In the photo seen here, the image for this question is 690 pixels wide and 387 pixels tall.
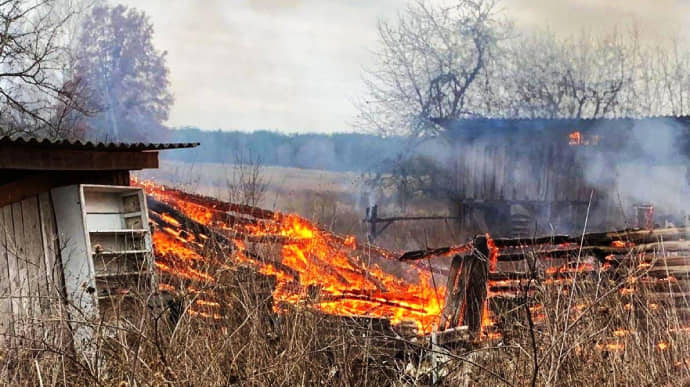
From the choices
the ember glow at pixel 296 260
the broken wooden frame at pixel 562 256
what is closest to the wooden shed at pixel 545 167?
the ember glow at pixel 296 260

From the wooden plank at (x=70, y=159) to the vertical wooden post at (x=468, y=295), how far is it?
14.5 ft

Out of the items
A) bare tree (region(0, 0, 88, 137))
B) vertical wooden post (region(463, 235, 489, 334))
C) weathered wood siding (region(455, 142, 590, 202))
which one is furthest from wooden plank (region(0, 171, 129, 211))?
weathered wood siding (region(455, 142, 590, 202))

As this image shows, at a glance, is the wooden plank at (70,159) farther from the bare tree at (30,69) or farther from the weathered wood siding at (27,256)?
the bare tree at (30,69)

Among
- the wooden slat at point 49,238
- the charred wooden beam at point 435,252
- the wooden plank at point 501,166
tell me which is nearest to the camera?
the wooden slat at point 49,238

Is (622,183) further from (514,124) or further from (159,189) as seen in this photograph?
(159,189)

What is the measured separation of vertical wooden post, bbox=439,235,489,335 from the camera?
7.88 metres

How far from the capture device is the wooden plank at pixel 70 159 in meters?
6.48

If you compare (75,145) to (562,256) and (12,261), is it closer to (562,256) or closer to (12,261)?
(12,261)

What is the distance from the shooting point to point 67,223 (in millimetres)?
7148

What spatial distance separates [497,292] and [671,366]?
3547 mm

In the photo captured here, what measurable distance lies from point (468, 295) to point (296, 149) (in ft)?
71.8

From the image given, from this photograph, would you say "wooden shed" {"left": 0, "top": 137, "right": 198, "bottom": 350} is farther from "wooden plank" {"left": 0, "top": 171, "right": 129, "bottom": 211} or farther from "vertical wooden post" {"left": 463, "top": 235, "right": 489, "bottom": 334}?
"vertical wooden post" {"left": 463, "top": 235, "right": 489, "bottom": 334}

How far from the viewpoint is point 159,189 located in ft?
37.1

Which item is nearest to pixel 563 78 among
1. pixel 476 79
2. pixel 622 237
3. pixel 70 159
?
pixel 476 79
